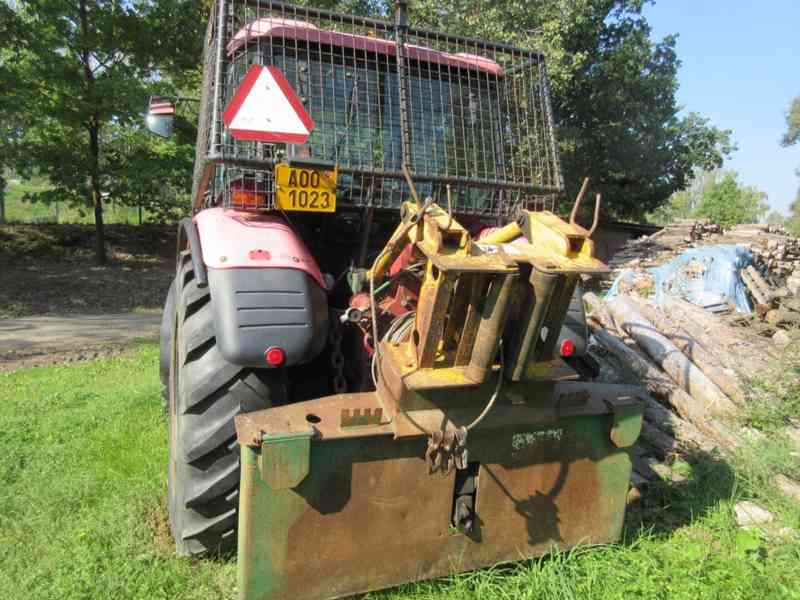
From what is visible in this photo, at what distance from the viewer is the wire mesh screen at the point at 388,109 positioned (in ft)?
9.98

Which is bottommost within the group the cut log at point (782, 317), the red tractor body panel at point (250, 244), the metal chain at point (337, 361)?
the cut log at point (782, 317)

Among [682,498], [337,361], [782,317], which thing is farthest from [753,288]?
[337,361]

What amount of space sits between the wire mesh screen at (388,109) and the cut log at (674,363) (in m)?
2.13

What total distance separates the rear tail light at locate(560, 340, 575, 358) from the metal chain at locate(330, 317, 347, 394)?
3.56ft

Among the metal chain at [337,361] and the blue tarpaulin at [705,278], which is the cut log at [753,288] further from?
the metal chain at [337,361]

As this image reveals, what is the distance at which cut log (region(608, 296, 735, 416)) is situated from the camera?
4473 mm

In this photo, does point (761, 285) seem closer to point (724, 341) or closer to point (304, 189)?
point (724, 341)

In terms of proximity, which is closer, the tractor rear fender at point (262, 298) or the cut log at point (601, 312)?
the tractor rear fender at point (262, 298)

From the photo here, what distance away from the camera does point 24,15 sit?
38.2ft

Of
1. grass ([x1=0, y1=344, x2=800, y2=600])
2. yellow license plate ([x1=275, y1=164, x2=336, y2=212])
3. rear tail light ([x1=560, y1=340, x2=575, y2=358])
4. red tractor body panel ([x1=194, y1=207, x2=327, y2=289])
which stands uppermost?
yellow license plate ([x1=275, y1=164, x2=336, y2=212])

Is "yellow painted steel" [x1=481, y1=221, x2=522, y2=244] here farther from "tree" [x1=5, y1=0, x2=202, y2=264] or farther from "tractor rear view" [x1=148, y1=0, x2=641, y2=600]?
"tree" [x1=5, y1=0, x2=202, y2=264]

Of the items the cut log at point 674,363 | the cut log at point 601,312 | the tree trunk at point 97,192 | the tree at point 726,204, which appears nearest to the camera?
the cut log at point 674,363

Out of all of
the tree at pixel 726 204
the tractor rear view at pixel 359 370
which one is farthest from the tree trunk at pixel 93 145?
the tree at pixel 726 204

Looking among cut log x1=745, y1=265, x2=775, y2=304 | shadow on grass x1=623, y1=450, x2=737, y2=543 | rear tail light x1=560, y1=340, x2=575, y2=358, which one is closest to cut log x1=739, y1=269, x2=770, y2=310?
cut log x1=745, y1=265, x2=775, y2=304
